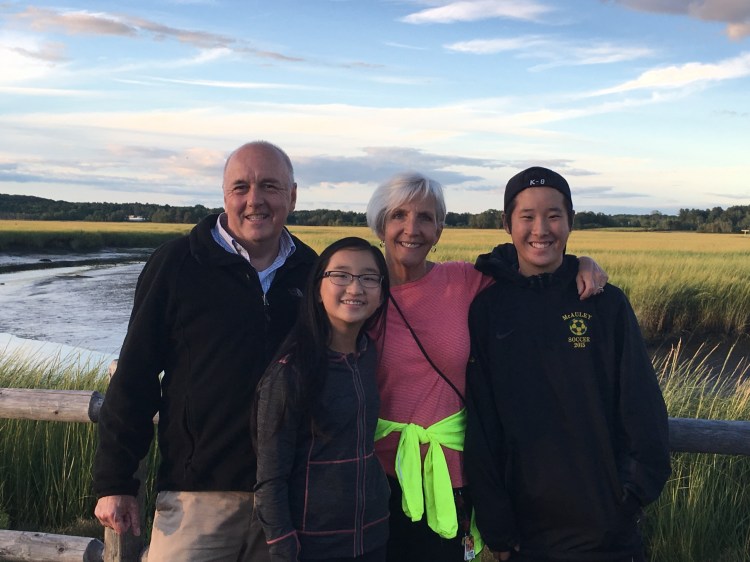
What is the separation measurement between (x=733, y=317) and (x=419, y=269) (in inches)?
556

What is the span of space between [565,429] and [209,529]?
1403 millimetres

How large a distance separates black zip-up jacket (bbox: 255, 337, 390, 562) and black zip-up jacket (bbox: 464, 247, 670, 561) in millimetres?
438

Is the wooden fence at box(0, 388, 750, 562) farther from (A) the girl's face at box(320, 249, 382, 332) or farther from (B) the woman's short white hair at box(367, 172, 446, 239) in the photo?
(A) the girl's face at box(320, 249, 382, 332)

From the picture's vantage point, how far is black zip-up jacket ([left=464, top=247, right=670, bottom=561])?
251cm

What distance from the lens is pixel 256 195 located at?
9.11ft

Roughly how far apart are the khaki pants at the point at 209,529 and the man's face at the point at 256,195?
990mm

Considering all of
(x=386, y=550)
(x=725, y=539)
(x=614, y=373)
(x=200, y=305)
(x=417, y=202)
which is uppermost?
(x=417, y=202)

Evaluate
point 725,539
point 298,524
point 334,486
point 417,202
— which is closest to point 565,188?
point 417,202

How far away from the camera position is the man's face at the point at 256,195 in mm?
2773

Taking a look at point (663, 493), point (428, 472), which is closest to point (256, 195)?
point (428, 472)

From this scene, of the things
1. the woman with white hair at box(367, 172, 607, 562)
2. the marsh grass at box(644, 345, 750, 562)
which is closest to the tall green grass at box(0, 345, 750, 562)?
the marsh grass at box(644, 345, 750, 562)

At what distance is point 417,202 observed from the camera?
284 cm

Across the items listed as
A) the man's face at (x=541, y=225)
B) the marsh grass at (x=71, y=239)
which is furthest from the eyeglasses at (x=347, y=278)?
the marsh grass at (x=71, y=239)

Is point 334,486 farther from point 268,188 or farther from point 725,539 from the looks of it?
point 725,539
